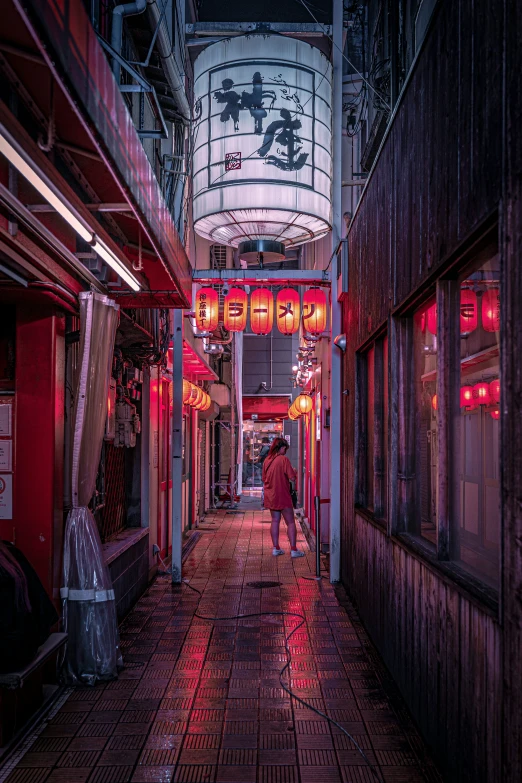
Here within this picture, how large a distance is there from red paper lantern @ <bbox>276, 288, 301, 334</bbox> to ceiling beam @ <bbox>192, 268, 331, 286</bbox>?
3.43ft

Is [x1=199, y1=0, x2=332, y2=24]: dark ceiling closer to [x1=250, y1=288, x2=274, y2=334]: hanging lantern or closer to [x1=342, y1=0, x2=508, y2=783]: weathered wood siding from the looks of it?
[x1=250, y1=288, x2=274, y2=334]: hanging lantern

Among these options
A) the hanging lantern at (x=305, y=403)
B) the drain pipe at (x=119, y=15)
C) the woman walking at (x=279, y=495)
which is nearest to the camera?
the drain pipe at (x=119, y=15)

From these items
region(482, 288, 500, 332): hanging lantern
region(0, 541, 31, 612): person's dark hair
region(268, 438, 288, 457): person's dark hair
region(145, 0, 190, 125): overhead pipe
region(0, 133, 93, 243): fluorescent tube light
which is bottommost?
region(0, 541, 31, 612): person's dark hair

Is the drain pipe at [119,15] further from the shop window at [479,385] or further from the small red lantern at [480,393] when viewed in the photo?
the small red lantern at [480,393]

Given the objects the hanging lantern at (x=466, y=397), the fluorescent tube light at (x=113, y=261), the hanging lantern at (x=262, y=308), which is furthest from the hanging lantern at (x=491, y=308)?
the hanging lantern at (x=262, y=308)

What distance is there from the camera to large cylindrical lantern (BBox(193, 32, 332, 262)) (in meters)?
10.7

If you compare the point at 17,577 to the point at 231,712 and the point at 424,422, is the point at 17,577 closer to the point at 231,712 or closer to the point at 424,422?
the point at 231,712

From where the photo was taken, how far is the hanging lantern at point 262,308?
43.5 feet

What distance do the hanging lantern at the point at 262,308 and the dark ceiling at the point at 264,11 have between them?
5.48 metres

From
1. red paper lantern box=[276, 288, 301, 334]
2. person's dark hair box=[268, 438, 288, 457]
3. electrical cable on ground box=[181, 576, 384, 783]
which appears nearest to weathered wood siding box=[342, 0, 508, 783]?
electrical cable on ground box=[181, 576, 384, 783]

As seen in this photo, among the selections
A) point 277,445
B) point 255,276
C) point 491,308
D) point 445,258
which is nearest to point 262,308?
point 255,276

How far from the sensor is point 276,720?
18.6 ft

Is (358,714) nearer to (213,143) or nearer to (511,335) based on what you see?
(511,335)

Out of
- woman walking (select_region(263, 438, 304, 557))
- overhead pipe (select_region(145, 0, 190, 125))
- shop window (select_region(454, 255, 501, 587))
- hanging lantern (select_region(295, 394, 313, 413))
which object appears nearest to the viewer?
shop window (select_region(454, 255, 501, 587))
